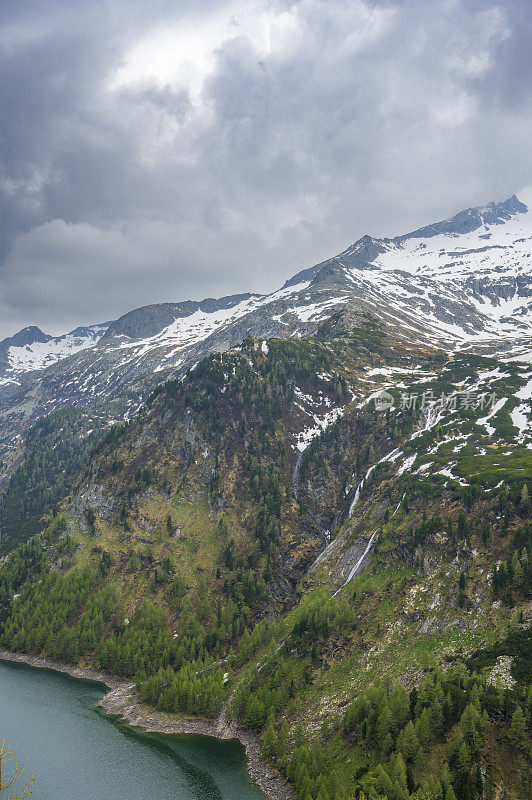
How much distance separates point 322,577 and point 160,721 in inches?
2044

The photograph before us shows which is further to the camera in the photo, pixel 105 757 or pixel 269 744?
pixel 105 757

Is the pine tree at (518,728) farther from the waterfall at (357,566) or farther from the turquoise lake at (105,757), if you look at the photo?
the waterfall at (357,566)

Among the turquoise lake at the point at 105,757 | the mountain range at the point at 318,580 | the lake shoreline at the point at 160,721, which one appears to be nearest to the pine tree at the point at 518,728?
the mountain range at the point at 318,580

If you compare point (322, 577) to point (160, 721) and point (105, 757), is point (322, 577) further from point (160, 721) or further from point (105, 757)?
point (105, 757)

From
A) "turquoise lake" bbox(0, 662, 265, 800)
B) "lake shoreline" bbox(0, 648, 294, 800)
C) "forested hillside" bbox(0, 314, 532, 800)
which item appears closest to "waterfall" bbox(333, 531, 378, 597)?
"forested hillside" bbox(0, 314, 532, 800)

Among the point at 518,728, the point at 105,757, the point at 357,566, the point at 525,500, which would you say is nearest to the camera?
the point at 518,728

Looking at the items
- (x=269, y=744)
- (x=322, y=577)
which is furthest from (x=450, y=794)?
(x=322, y=577)

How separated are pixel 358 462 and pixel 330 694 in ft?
283

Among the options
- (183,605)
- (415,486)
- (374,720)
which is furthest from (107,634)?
(415,486)

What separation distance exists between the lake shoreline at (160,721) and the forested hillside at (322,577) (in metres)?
2.48

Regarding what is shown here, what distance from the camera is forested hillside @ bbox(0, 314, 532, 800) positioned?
58.2m

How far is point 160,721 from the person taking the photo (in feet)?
286

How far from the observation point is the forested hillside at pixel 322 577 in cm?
5816

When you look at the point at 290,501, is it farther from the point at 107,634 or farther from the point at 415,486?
the point at 107,634
